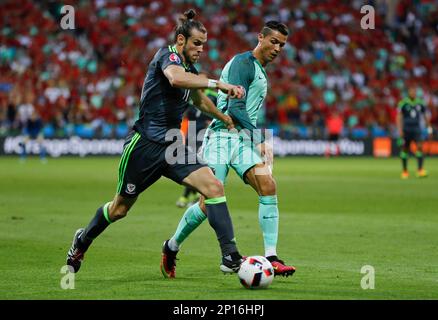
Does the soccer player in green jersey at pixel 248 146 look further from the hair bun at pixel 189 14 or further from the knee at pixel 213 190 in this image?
the hair bun at pixel 189 14

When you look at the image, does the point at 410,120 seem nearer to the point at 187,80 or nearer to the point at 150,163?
the point at 150,163

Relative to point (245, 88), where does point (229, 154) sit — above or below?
below

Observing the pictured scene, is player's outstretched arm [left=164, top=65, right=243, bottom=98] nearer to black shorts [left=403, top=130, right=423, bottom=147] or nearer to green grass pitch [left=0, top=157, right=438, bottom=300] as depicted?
green grass pitch [left=0, top=157, right=438, bottom=300]

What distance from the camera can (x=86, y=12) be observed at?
119 ft

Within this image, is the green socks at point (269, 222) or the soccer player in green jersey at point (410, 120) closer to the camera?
the green socks at point (269, 222)

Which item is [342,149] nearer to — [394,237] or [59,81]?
[59,81]

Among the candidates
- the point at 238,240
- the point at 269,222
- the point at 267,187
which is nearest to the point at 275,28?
the point at 267,187

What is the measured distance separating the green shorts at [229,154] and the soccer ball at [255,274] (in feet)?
4.69

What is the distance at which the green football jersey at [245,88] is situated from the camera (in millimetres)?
8914

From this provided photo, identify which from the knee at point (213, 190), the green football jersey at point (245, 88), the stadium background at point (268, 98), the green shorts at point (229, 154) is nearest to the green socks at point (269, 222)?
the green shorts at point (229, 154)

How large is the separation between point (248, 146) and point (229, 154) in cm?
21

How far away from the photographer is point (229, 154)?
8.95 m

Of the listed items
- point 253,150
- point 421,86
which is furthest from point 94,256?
point 421,86

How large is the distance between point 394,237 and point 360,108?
25.8 meters
